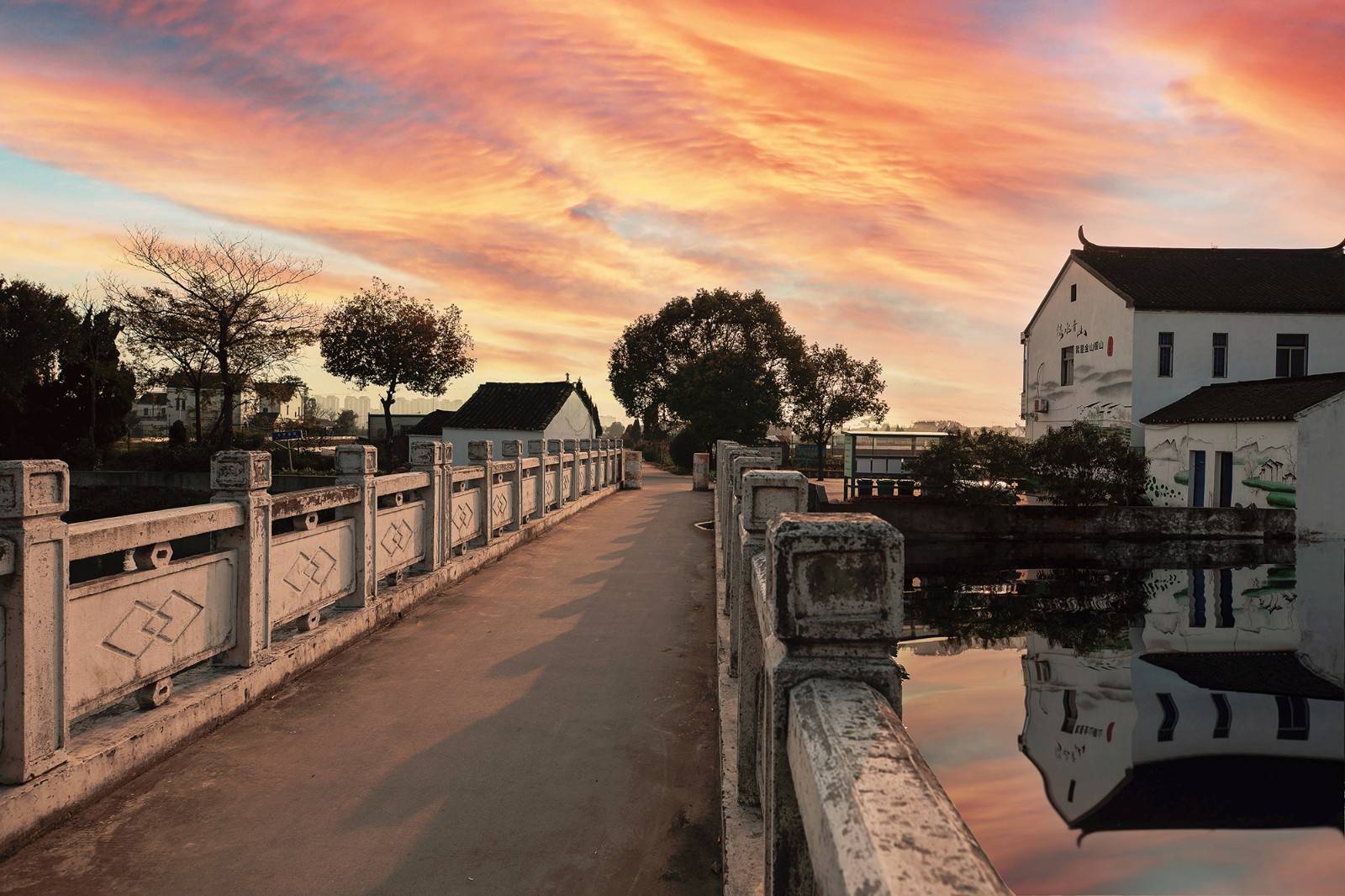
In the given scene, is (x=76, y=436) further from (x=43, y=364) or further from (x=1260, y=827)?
(x=1260, y=827)

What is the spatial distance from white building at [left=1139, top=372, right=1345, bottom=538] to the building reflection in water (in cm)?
447

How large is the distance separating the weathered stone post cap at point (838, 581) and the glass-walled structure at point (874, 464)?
22.1 meters

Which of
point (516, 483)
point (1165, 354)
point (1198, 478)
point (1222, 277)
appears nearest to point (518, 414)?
point (516, 483)

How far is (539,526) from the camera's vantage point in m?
14.5

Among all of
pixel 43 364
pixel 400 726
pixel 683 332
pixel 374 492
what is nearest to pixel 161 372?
pixel 43 364

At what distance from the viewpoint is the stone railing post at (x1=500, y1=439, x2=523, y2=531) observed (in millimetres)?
13203

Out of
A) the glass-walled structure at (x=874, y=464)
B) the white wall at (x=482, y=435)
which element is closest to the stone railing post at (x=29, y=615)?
the glass-walled structure at (x=874, y=464)

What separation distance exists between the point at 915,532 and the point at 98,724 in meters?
20.3

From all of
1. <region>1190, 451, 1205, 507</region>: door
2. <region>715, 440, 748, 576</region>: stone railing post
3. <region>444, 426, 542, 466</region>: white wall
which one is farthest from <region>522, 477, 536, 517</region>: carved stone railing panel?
<region>1190, 451, 1205, 507</region>: door

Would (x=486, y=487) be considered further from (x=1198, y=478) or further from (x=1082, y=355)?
(x=1082, y=355)

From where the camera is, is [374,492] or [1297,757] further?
[1297,757]

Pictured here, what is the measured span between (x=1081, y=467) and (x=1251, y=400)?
504cm

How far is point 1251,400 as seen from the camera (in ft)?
76.8

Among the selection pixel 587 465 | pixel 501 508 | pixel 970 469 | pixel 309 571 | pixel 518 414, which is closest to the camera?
pixel 309 571
